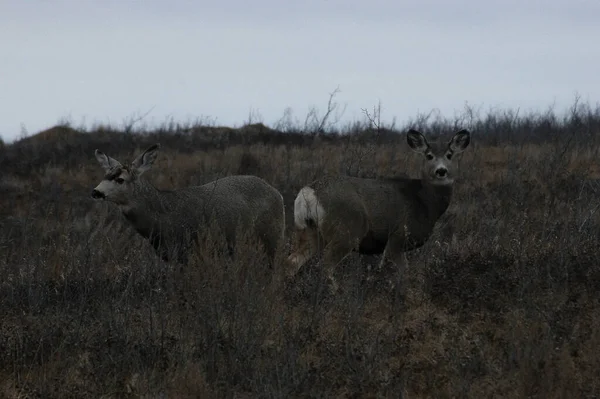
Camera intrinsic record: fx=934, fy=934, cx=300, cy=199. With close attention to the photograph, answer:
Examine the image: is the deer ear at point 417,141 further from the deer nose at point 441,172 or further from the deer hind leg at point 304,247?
the deer hind leg at point 304,247

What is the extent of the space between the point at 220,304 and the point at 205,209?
324cm

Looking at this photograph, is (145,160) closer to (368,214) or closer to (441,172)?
(368,214)

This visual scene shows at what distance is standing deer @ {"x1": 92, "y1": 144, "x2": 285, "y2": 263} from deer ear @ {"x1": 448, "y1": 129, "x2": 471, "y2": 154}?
233 centimetres

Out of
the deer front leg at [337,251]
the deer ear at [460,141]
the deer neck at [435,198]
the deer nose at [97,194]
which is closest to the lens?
the deer nose at [97,194]

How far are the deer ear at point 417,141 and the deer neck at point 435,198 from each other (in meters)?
0.54

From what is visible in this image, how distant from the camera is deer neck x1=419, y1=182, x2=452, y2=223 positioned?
10594 mm

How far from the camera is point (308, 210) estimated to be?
961cm

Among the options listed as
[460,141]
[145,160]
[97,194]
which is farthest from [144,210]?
[460,141]

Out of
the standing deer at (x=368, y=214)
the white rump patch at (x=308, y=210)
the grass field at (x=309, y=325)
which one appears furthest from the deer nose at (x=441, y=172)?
the white rump patch at (x=308, y=210)

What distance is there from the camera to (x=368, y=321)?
7.41 m

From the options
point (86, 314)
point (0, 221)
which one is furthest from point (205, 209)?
point (0, 221)

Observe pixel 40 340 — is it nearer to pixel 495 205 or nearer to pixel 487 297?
pixel 487 297

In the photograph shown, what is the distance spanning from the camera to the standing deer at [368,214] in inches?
378

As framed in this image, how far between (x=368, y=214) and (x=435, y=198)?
1215mm
